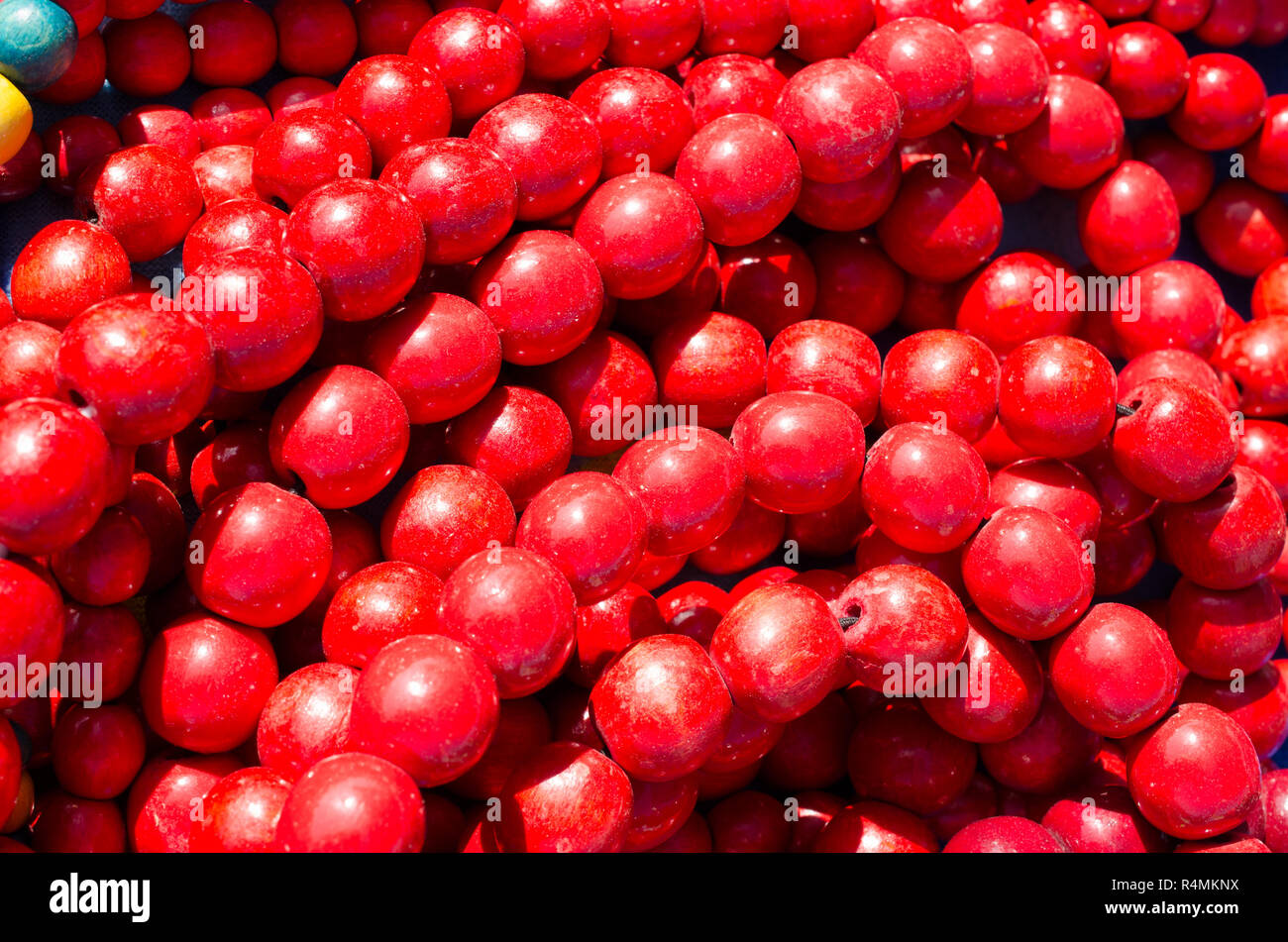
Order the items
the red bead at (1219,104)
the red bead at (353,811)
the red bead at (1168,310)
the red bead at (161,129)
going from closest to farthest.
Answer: the red bead at (353,811) < the red bead at (161,129) < the red bead at (1168,310) < the red bead at (1219,104)

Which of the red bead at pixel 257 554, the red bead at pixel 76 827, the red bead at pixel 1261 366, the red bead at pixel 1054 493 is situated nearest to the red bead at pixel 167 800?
the red bead at pixel 76 827

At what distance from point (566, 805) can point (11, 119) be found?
2.14 ft

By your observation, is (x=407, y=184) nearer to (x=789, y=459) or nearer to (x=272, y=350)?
(x=272, y=350)

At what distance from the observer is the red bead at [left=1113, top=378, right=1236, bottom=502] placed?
0.92m

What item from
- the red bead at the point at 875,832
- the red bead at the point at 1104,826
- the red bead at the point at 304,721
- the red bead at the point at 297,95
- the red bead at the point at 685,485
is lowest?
the red bead at the point at 1104,826

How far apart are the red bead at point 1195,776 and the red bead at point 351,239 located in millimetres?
691

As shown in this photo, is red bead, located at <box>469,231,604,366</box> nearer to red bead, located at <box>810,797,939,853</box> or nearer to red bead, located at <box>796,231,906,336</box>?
red bead, located at <box>796,231,906,336</box>

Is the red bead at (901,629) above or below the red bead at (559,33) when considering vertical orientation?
below

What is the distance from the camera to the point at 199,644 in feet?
2.57

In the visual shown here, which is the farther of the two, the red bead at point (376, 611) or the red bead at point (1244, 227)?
the red bead at point (1244, 227)

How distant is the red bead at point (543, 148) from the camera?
0.90m

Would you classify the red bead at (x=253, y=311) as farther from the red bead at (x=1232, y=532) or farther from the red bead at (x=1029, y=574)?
the red bead at (x=1232, y=532)
